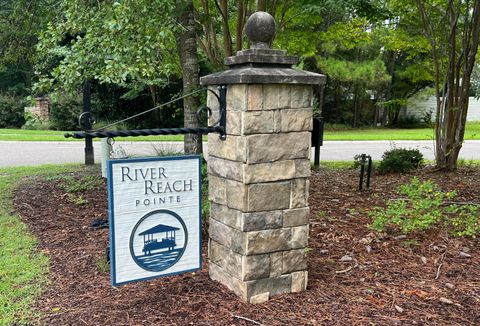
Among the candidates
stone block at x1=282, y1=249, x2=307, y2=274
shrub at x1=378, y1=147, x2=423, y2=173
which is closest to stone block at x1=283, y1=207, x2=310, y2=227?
stone block at x1=282, y1=249, x2=307, y2=274

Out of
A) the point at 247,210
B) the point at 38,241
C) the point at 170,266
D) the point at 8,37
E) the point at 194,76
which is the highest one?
the point at 8,37

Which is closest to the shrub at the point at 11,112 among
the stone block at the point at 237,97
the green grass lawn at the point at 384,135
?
the green grass lawn at the point at 384,135

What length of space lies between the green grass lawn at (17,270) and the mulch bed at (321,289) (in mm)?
96

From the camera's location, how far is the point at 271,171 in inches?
117

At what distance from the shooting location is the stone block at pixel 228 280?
302 cm

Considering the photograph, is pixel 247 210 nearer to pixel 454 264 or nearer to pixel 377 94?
pixel 454 264

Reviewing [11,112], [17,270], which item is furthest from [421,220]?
[11,112]

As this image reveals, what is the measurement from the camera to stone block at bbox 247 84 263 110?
282cm

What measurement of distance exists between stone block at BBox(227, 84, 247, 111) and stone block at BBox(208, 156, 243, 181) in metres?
0.35

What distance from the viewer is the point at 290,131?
9.86 ft

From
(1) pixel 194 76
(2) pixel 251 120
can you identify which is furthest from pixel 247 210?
(1) pixel 194 76

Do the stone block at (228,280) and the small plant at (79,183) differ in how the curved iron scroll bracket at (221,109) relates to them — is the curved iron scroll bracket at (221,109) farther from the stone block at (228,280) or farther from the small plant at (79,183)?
the small plant at (79,183)

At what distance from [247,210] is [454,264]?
195cm

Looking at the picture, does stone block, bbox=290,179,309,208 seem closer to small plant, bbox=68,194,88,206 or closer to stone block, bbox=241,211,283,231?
stone block, bbox=241,211,283,231
